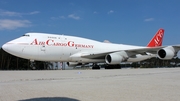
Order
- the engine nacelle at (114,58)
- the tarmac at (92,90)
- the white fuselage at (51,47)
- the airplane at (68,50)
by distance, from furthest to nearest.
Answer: the engine nacelle at (114,58) → the airplane at (68,50) → the white fuselage at (51,47) → the tarmac at (92,90)

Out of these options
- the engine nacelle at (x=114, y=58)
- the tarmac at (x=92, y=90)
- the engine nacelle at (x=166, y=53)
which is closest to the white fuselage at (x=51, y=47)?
the engine nacelle at (x=114, y=58)

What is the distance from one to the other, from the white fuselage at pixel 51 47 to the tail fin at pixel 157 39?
35.0ft

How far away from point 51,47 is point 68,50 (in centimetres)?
183

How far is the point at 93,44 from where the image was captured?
73.4 feet

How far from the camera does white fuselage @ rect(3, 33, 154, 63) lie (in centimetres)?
1723

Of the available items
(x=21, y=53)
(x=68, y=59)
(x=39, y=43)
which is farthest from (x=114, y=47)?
(x=21, y=53)

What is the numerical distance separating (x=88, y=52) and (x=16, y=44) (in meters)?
7.53

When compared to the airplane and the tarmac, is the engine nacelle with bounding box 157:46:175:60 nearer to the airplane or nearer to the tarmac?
the airplane

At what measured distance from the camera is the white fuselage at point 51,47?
1723 centimetres

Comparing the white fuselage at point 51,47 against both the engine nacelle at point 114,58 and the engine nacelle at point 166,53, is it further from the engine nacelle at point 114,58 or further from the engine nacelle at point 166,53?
the engine nacelle at point 166,53

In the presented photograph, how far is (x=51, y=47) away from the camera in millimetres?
18672

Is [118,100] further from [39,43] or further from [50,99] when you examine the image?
[39,43]

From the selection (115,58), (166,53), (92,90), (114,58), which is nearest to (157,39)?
(166,53)

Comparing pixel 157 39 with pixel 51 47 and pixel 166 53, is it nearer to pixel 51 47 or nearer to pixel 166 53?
pixel 166 53
